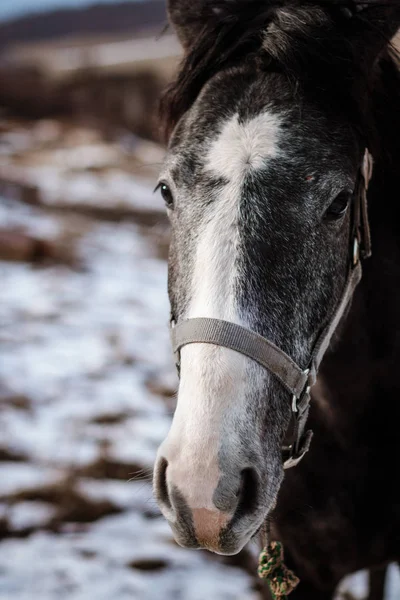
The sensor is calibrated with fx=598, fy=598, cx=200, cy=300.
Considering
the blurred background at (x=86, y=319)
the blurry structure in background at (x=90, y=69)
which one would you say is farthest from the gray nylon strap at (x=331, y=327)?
the blurry structure in background at (x=90, y=69)

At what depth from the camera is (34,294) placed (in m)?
6.40

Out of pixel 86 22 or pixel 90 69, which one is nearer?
pixel 90 69

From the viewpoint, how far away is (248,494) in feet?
4.60

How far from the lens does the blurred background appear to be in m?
3.17

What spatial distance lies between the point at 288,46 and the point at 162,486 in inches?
47.7

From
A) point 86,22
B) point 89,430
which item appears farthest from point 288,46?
point 86,22

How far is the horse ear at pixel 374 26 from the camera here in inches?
68.4

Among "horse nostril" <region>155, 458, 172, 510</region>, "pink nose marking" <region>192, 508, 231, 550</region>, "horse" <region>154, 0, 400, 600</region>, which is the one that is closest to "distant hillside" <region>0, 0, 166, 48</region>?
"horse" <region>154, 0, 400, 600</region>

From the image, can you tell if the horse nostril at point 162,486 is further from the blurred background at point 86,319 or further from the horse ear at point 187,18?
the horse ear at point 187,18

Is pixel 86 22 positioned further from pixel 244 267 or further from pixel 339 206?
pixel 244 267

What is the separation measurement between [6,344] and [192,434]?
4.42 m

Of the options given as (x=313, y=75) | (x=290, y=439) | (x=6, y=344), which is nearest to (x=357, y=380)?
(x=290, y=439)

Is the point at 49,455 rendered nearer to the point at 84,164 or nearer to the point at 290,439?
the point at 290,439

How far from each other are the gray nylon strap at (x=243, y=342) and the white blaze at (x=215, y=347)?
2cm
